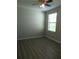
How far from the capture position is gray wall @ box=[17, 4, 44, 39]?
6.67 meters

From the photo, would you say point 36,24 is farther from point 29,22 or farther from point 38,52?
point 38,52

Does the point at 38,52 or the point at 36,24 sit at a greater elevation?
the point at 36,24

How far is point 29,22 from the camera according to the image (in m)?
7.26

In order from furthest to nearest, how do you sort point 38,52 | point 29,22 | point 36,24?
point 36,24 < point 29,22 < point 38,52

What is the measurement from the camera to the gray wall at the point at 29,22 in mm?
6672

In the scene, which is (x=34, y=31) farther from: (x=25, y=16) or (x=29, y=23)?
(x=25, y=16)

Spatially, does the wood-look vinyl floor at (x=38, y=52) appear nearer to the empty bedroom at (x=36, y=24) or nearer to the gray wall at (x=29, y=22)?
the empty bedroom at (x=36, y=24)

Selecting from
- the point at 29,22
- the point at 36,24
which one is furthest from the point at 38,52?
the point at 36,24

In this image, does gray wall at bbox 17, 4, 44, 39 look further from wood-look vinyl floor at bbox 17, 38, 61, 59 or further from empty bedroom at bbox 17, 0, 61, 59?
wood-look vinyl floor at bbox 17, 38, 61, 59

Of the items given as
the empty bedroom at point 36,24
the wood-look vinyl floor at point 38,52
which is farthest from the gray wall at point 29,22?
the wood-look vinyl floor at point 38,52

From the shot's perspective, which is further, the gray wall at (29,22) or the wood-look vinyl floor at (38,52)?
the gray wall at (29,22)
